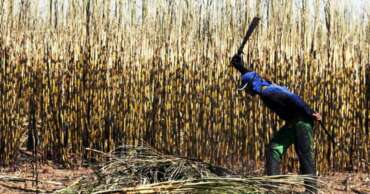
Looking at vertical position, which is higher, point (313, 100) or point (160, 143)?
point (313, 100)

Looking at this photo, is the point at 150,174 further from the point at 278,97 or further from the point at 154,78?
the point at 154,78

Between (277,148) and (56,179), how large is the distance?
7.32 ft

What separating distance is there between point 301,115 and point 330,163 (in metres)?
2.30

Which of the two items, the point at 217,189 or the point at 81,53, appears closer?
the point at 217,189

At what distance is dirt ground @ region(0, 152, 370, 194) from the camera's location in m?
6.26

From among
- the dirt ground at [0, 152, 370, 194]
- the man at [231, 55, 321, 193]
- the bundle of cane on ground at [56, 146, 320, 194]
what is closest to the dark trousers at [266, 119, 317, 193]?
the man at [231, 55, 321, 193]

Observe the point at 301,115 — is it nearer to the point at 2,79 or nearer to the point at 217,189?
the point at 217,189

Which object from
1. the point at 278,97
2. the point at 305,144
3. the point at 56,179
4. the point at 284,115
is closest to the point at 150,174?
the point at 278,97

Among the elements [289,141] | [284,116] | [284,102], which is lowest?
[289,141]

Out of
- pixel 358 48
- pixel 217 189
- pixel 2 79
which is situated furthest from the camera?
pixel 358 48

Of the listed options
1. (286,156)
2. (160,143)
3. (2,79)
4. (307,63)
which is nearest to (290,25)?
(307,63)

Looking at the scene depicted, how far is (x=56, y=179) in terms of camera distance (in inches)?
269

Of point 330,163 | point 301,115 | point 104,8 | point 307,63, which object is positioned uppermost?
point 104,8

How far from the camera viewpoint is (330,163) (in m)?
8.02
